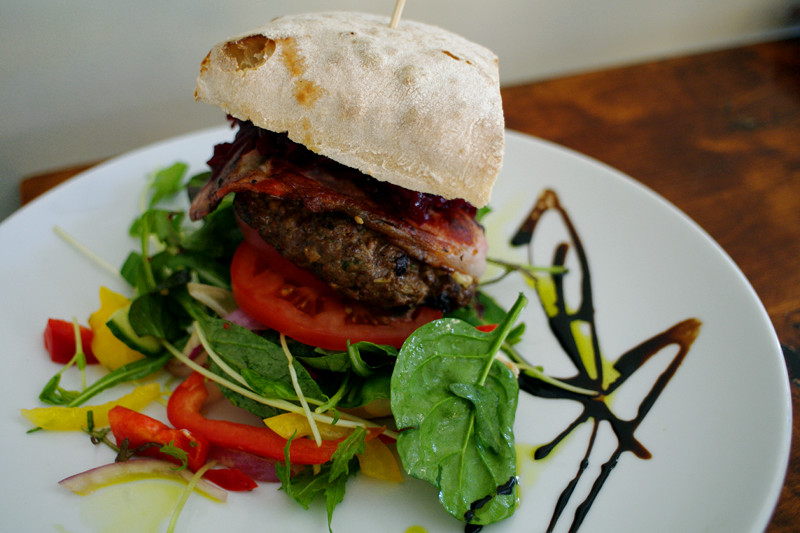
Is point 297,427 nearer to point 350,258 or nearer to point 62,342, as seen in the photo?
point 350,258

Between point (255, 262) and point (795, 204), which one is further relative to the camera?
point (795, 204)

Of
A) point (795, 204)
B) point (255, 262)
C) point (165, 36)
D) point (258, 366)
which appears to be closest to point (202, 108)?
point (165, 36)

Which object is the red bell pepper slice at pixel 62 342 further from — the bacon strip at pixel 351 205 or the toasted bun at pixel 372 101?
the toasted bun at pixel 372 101

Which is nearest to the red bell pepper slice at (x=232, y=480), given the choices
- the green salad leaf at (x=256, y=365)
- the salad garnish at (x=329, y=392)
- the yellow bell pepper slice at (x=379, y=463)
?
the salad garnish at (x=329, y=392)

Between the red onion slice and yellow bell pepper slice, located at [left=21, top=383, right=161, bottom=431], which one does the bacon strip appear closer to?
yellow bell pepper slice, located at [left=21, top=383, right=161, bottom=431]

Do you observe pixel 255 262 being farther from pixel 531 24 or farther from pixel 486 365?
pixel 531 24

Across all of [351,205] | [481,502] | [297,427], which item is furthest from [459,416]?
[351,205]
